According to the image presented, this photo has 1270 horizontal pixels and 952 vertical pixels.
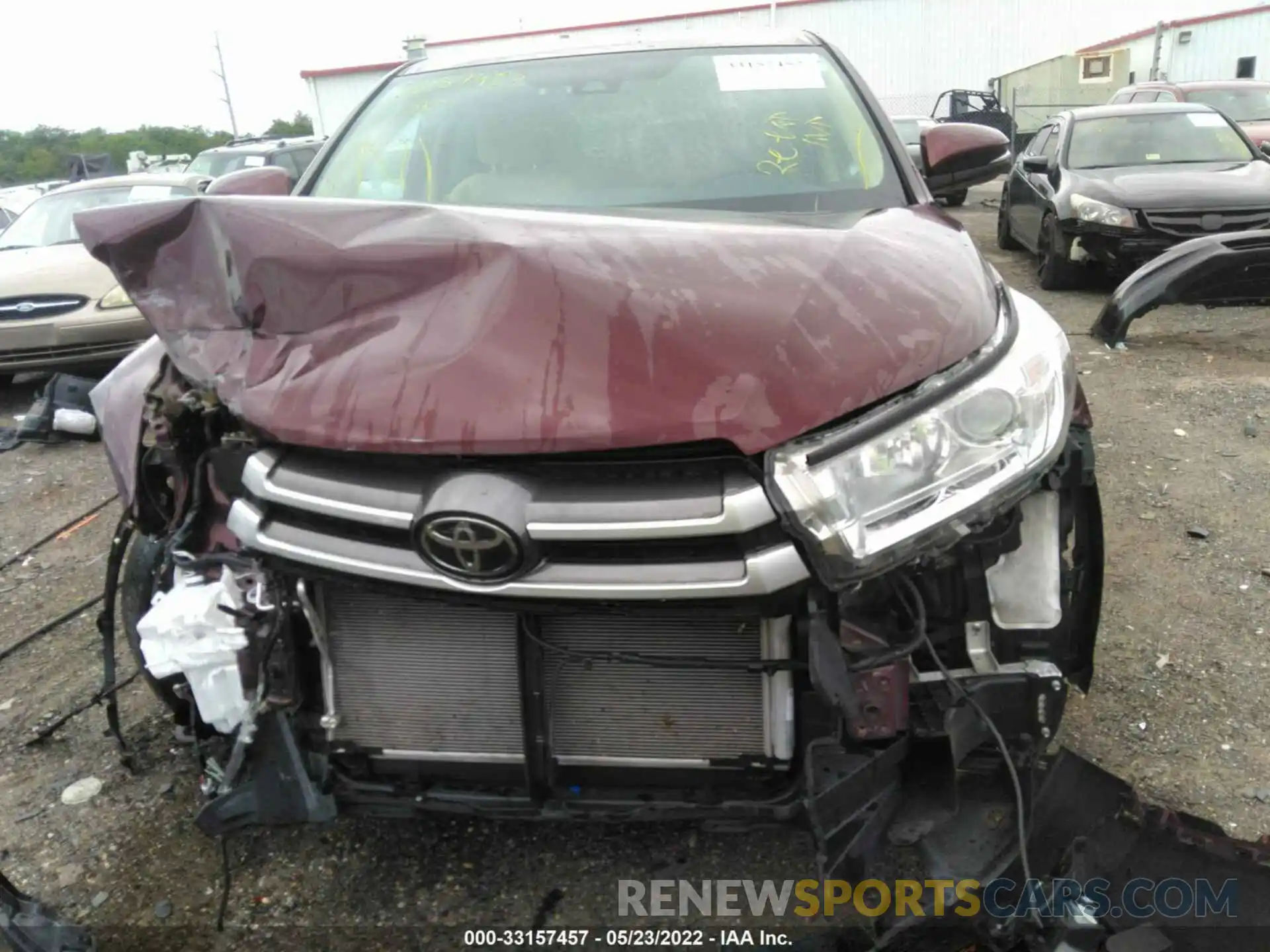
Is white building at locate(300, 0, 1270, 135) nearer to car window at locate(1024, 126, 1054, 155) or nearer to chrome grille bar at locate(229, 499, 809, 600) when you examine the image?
car window at locate(1024, 126, 1054, 155)

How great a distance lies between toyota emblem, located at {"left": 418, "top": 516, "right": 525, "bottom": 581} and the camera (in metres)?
1.55

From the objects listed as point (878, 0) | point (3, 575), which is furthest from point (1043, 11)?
point (3, 575)

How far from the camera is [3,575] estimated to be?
4051mm

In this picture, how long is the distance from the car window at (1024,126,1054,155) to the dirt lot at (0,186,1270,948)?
6.31 metres

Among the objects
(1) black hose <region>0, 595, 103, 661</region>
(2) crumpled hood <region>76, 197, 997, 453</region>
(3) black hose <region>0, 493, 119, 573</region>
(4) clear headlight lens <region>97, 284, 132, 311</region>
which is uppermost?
(2) crumpled hood <region>76, 197, 997, 453</region>

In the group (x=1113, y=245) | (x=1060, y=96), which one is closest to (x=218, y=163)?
(x=1113, y=245)

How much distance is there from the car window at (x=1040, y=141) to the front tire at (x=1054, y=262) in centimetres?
157

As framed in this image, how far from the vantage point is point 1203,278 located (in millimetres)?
5848

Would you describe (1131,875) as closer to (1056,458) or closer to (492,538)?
(1056,458)

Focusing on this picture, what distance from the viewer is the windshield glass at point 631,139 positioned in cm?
266

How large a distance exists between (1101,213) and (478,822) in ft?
22.2

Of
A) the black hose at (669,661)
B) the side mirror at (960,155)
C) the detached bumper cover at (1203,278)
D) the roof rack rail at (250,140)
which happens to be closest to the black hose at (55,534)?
the black hose at (669,661)

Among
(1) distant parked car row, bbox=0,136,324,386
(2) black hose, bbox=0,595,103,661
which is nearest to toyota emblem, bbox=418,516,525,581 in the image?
(2) black hose, bbox=0,595,103,661

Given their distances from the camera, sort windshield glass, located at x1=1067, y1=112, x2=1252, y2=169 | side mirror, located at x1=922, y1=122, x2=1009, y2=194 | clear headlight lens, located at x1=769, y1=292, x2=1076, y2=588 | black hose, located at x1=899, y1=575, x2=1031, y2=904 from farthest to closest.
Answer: windshield glass, located at x1=1067, y1=112, x2=1252, y2=169
side mirror, located at x1=922, y1=122, x2=1009, y2=194
black hose, located at x1=899, y1=575, x2=1031, y2=904
clear headlight lens, located at x1=769, y1=292, x2=1076, y2=588
